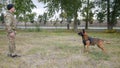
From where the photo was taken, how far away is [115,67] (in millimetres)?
8344

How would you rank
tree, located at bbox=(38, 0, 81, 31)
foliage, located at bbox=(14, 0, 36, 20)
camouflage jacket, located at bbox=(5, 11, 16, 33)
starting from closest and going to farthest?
camouflage jacket, located at bbox=(5, 11, 16, 33)
tree, located at bbox=(38, 0, 81, 31)
foliage, located at bbox=(14, 0, 36, 20)

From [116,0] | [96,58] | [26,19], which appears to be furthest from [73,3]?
[96,58]

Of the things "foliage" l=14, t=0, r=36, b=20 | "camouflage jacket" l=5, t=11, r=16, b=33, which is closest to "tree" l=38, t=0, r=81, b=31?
"foliage" l=14, t=0, r=36, b=20

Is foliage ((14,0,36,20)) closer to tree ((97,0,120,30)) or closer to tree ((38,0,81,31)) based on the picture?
tree ((38,0,81,31))

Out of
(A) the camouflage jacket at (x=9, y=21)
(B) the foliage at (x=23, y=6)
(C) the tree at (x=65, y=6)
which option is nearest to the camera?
(A) the camouflage jacket at (x=9, y=21)

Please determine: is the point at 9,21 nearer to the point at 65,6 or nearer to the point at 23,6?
the point at 65,6

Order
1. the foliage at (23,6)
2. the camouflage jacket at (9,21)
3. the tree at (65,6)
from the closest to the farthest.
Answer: the camouflage jacket at (9,21), the tree at (65,6), the foliage at (23,6)

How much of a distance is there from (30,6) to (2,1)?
4.20m

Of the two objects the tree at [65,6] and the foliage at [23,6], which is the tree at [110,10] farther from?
the foliage at [23,6]

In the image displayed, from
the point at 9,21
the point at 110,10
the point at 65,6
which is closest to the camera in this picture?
the point at 9,21

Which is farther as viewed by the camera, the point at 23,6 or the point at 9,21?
the point at 23,6

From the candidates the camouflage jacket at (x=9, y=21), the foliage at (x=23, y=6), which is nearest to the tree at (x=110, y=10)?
the foliage at (x=23, y=6)

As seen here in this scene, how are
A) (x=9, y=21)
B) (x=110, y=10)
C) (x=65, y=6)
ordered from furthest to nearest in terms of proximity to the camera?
(x=110, y=10) < (x=65, y=6) < (x=9, y=21)

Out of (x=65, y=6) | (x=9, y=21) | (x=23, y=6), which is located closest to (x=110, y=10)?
(x=65, y=6)
